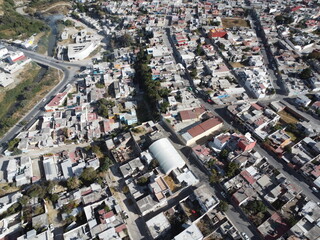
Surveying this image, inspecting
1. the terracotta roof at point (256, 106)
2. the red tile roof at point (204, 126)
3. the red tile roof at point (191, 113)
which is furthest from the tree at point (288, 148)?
the red tile roof at point (191, 113)

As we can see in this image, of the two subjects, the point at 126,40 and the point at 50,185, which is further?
the point at 126,40

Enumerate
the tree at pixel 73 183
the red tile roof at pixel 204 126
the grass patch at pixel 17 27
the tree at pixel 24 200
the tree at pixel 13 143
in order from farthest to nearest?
the grass patch at pixel 17 27 → the tree at pixel 13 143 → the red tile roof at pixel 204 126 → the tree at pixel 73 183 → the tree at pixel 24 200

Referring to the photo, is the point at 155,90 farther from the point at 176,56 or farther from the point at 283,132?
the point at 283,132

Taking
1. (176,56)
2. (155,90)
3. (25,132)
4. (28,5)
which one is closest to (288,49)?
(176,56)

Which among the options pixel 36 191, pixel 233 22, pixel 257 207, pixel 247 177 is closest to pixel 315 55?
pixel 233 22

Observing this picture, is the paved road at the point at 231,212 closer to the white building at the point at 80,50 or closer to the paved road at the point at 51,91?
the paved road at the point at 51,91

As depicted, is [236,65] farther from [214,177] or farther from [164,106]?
[214,177]

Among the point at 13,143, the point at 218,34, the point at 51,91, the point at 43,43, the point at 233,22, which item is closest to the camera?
the point at 13,143
